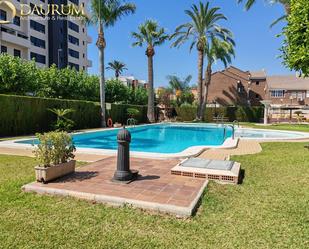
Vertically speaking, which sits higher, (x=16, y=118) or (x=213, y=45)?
(x=213, y=45)

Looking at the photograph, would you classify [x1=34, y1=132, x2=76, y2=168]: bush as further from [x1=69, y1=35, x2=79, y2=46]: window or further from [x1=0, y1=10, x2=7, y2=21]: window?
[x1=69, y1=35, x2=79, y2=46]: window

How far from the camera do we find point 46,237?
361cm

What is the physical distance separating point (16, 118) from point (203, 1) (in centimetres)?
2567

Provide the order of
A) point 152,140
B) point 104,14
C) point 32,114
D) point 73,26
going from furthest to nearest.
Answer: point 73,26
point 104,14
point 152,140
point 32,114

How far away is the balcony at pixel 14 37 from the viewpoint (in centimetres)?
3636

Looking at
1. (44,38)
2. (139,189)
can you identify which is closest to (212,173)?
(139,189)

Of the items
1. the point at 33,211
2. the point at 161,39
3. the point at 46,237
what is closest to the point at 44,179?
the point at 33,211

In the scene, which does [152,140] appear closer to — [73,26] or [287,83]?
[73,26]

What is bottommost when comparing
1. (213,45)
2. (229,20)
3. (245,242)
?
(245,242)

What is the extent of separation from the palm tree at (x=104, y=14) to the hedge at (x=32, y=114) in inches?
117

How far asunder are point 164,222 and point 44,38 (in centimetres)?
5047

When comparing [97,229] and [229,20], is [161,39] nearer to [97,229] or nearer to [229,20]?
[229,20]

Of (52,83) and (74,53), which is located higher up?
(74,53)

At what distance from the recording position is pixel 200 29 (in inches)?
1303
